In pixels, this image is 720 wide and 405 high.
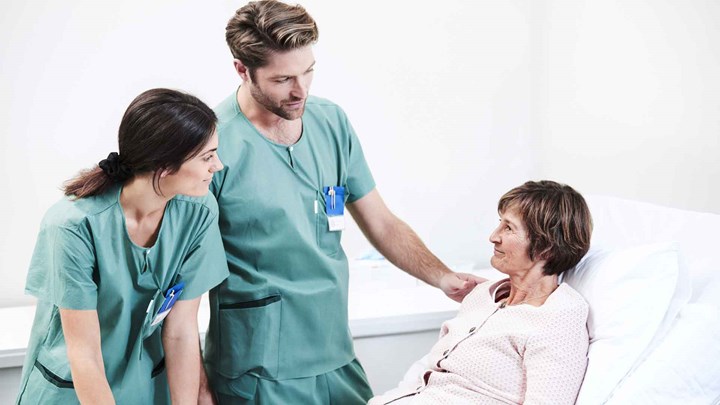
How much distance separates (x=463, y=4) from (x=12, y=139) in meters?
1.66

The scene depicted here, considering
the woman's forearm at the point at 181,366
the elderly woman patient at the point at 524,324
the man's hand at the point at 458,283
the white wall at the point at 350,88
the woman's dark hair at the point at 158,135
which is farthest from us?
the white wall at the point at 350,88

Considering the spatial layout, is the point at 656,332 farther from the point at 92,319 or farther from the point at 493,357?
the point at 92,319

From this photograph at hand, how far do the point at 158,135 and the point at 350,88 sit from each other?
156cm

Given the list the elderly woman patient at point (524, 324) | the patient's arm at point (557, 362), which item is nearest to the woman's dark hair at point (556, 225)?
the elderly woman patient at point (524, 324)

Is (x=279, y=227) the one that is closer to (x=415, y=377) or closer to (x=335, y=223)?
(x=335, y=223)

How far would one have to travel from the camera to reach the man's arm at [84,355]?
157cm

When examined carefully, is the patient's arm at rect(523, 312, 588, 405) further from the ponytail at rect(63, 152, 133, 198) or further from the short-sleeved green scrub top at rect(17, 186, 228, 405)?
the ponytail at rect(63, 152, 133, 198)

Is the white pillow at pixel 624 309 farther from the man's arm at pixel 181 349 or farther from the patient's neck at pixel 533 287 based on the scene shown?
the man's arm at pixel 181 349

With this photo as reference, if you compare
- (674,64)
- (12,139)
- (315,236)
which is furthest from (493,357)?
(12,139)

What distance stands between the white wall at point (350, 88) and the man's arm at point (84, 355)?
55.0 inches

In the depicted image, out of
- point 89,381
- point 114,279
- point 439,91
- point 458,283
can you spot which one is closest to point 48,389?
point 89,381

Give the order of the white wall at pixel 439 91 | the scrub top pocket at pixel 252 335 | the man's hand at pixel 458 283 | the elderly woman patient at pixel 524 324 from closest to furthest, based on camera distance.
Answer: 1. the elderly woman patient at pixel 524 324
2. the scrub top pocket at pixel 252 335
3. the man's hand at pixel 458 283
4. the white wall at pixel 439 91

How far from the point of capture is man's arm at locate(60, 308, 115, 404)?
1570 mm

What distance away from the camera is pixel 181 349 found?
177cm
